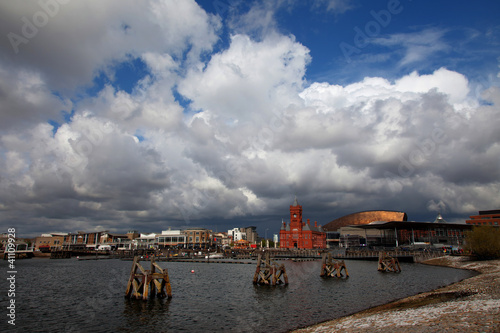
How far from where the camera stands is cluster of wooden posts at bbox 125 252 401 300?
111 feet

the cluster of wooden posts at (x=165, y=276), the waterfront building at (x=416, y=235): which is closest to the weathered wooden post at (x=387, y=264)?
the cluster of wooden posts at (x=165, y=276)

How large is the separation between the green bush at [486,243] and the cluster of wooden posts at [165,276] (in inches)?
956

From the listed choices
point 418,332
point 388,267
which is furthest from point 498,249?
point 418,332

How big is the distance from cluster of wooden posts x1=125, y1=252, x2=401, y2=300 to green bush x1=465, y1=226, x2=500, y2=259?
24.3 m

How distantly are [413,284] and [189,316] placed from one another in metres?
37.3

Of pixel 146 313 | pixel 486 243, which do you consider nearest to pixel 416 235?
pixel 486 243

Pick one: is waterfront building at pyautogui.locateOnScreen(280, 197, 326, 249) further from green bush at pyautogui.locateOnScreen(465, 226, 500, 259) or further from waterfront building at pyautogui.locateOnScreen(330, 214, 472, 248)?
green bush at pyautogui.locateOnScreen(465, 226, 500, 259)

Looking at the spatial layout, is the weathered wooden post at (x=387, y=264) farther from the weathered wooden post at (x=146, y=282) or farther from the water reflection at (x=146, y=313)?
the water reflection at (x=146, y=313)

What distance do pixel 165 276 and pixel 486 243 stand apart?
263ft

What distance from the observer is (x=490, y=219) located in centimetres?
→ 19675

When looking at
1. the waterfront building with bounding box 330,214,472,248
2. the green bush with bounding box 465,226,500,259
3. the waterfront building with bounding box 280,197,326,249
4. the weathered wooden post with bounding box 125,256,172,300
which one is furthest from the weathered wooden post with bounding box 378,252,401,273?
the waterfront building with bounding box 280,197,326,249

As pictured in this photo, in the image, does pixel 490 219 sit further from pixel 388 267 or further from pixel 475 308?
pixel 475 308

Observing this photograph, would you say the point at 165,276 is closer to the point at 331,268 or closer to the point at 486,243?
the point at 331,268

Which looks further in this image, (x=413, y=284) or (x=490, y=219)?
(x=490, y=219)
